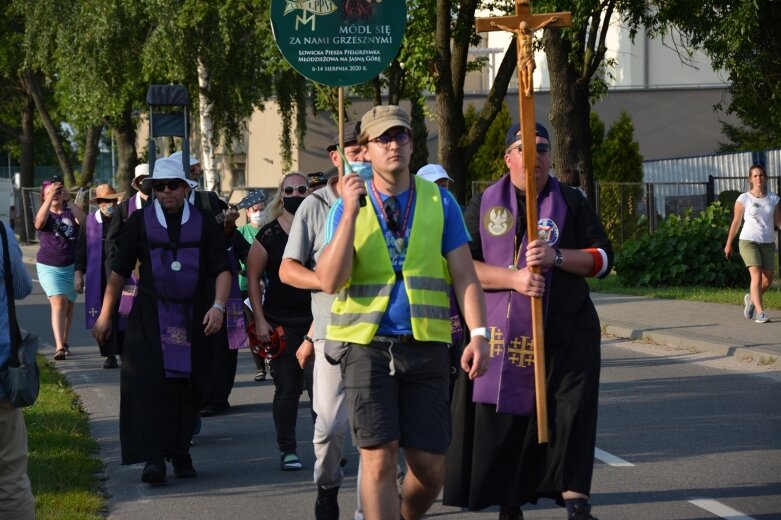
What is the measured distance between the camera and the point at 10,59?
1976 inches

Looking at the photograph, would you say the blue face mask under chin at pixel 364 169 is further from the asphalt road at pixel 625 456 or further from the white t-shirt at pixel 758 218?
the white t-shirt at pixel 758 218

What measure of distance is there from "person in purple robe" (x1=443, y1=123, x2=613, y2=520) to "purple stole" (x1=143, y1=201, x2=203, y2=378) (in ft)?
7.34

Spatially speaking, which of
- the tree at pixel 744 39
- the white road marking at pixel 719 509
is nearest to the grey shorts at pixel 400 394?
the white road marking at pixel 719 509

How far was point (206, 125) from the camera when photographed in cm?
3788

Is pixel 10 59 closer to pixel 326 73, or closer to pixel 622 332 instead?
pixel 622 332

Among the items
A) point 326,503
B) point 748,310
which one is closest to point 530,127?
point 326,503

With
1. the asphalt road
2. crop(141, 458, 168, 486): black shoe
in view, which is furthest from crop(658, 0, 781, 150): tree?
crop(141, 458, 168, 486): black shoe

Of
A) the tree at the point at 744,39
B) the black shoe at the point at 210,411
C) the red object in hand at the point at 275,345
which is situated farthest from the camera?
the tree at the point at 744,39

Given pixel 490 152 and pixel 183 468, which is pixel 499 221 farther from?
pixel 490 152

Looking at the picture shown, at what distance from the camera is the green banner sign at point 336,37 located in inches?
332

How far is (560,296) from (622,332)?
9878 mm

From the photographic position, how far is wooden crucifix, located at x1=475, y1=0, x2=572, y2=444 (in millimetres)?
5922

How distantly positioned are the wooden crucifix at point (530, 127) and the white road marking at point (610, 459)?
2.26 meters

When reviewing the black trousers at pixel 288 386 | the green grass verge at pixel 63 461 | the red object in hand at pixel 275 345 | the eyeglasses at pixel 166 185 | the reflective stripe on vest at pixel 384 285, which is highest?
the eyeglasses at pixel 166 185
